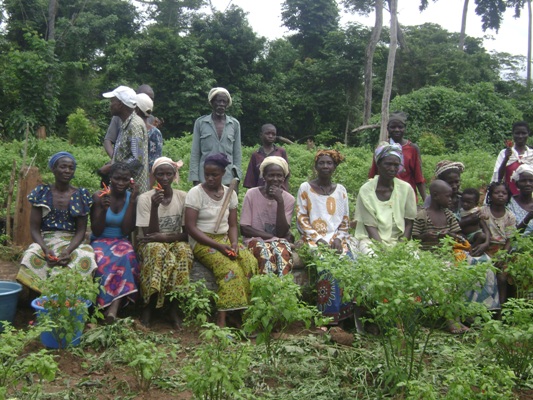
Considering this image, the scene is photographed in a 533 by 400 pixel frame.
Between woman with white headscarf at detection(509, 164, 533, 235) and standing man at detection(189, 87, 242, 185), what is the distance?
291 cm

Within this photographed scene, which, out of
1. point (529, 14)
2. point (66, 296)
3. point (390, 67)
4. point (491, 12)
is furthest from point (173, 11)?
point (66, 296)

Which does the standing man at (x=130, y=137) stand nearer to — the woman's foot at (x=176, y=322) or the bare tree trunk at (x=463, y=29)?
the woman's foot at (x=176, y=322)

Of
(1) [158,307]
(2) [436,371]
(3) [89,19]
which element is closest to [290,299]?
(2) [436,371]

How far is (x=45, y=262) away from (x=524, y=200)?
4644 mm

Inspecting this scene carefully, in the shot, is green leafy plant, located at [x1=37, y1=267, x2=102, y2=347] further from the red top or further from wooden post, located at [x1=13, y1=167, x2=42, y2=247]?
the red top

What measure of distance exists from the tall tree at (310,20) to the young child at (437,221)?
24180 mm

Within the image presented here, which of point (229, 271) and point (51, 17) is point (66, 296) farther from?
point (51, 17)

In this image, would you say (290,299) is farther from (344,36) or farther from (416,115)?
(344,36)

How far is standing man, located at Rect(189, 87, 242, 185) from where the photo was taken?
6.12m

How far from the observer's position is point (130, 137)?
529 cm

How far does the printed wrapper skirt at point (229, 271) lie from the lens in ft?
15.6

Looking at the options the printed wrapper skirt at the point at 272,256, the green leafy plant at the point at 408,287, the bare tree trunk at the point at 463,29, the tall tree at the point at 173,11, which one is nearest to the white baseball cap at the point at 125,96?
the printed wrapper skirt at the point at 272,256

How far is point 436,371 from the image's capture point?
3891mm

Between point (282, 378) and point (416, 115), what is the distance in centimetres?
1875
